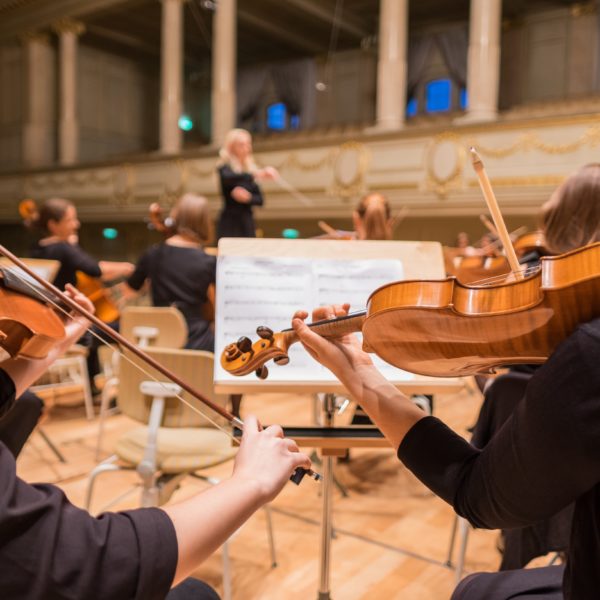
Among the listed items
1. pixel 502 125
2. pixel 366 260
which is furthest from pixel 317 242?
pixel 502 125

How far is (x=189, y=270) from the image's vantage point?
3404 millimetres

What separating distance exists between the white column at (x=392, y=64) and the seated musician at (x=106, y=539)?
27.9 feet

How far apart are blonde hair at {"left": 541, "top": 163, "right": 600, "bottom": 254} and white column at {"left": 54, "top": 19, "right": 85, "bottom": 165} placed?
12.4 meters

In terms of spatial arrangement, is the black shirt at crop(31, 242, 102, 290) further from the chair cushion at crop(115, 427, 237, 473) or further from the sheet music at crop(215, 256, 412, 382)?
the sheet music at crop(215, 256, 412, 382)

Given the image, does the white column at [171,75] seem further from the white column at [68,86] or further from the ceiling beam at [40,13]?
the white column at [68,86]

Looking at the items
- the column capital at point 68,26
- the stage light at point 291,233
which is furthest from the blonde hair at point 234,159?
the column capital at point 68,26

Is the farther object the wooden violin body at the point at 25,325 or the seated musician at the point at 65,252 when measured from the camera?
the seated musician at the point at 65,252

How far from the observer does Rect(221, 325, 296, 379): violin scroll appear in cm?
136

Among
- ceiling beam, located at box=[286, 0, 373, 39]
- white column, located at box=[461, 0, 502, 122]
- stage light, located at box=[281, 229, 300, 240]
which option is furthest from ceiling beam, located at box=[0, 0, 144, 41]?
white column, located at box=[461, 0, 502, 122]

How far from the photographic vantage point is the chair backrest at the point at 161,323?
309 centimetres

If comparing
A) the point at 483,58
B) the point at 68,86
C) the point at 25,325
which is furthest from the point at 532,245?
the point at 68,86

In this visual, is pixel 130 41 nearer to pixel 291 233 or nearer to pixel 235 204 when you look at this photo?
pixel 291 233

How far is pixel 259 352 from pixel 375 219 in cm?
192

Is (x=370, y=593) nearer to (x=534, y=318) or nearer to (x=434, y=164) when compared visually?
(x=534, y=318)
